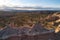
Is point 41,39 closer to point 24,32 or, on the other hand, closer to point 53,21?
point 24,32

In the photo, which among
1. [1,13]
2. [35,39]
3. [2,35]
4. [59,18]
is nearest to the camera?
[2,35]

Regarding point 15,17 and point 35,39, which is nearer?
point 35,39

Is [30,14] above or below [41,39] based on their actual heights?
above

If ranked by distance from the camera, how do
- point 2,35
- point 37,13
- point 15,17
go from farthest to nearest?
point 37,13 < point 15,17 < point 2,35

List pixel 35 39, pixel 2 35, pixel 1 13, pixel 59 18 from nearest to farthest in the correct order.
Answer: pixel 2 35 → pixel 35 39 → pixel 1 13 → pixel 59 18

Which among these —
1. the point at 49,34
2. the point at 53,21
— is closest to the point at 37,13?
the point at 53,21

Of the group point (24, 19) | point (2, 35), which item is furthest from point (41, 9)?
point (2, 35)

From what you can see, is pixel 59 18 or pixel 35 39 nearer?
pixel 35 39

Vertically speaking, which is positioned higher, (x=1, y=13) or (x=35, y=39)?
(x=1, y=13)

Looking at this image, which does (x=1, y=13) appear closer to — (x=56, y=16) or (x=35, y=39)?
(x=35, y=39)
